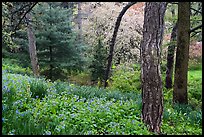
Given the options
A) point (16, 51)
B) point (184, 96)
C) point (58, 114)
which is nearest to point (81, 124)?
point (58, 114)

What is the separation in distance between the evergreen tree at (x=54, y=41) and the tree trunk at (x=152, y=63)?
13394mm

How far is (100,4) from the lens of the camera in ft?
80.8

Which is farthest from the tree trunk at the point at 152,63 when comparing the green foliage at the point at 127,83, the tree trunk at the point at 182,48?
the green foliage at the point at 127,83

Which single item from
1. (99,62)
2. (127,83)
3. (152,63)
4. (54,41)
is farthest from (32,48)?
(152,63)

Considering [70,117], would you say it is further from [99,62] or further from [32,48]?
[99,62]

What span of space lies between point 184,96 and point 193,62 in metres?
16.3

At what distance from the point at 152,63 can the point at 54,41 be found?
1428 centimetres

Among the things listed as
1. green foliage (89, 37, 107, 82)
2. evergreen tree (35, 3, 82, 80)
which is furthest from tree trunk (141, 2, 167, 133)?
green foliage (89, 37, 107, 82)

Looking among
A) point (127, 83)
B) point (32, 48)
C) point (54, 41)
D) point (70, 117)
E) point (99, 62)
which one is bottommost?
point (127, 83)

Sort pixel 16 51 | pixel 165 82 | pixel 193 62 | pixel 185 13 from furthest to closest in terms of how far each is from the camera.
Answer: pixel 193 62, pixel 16 51, pixel 165 82, pixel 185 13

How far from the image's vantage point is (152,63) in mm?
5113

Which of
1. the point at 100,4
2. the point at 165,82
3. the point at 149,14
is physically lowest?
the point at 165,82

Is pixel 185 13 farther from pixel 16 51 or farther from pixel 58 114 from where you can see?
pixel 16 51

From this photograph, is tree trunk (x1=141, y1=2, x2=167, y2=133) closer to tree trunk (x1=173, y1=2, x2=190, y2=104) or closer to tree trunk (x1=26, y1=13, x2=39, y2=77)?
tree trunk (x1=173, y1=2, x2=190, y2=104)
